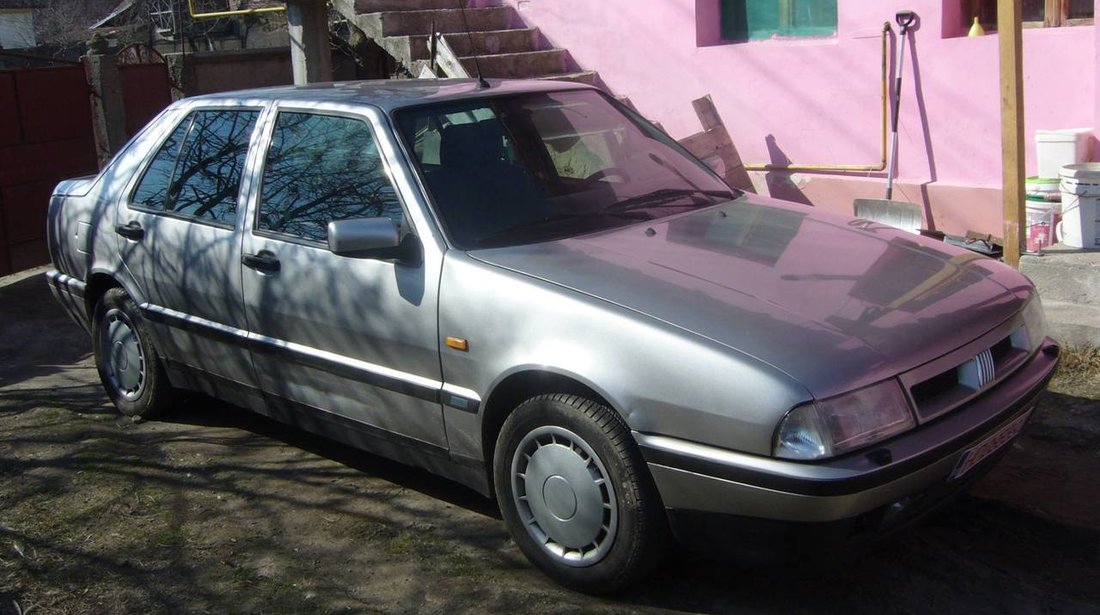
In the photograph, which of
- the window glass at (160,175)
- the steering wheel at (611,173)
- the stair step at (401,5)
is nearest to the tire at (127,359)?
the window glass at (160,175)

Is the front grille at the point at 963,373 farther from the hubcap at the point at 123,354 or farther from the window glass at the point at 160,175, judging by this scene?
the hubcap at the point at 123,354

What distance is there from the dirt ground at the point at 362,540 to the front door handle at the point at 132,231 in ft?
3.36

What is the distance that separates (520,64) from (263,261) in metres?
6.16

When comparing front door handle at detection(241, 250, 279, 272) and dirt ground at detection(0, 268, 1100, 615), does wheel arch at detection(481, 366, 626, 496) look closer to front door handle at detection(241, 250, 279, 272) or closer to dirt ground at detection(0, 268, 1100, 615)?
dirt ground at detection(0, 268, 1100, 615)

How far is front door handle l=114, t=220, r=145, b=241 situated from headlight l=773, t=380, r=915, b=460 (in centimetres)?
354

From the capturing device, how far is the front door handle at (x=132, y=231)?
542cm

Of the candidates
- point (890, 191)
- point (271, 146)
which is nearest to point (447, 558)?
point (271, 146)

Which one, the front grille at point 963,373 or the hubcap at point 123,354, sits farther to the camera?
the hubcap at point 123,354

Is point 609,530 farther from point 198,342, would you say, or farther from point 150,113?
point 150,113

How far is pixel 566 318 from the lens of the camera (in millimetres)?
3627

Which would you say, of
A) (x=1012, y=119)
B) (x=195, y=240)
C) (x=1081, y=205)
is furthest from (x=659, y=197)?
(x=1081, y=205)

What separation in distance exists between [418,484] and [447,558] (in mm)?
784

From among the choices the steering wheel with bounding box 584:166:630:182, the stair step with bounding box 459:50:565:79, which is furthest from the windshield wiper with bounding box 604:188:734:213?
the stair step with bounding box 459:50:565:79

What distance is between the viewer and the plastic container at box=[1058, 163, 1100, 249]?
5.98 meters
